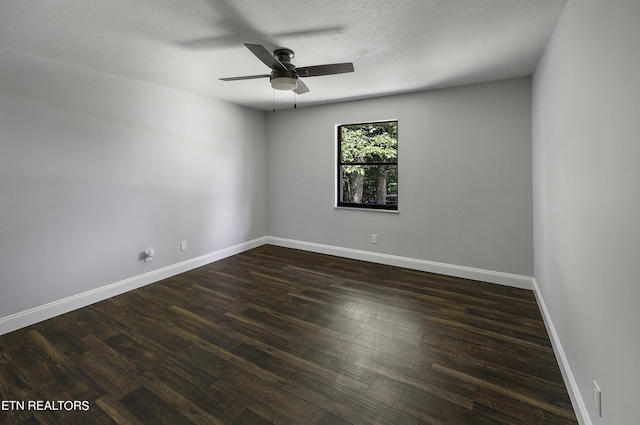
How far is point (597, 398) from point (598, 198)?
2.96ft

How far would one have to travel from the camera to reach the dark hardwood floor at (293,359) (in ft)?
5.48

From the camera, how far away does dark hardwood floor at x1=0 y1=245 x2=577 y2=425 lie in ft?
5.48

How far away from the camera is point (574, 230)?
1.69 metres

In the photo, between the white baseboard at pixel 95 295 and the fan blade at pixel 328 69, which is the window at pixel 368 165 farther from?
the white baseboard at pixel 95 295

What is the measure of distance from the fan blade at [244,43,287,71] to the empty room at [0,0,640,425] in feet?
0.05

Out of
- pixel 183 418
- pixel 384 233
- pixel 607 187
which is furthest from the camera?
pixel 384 233

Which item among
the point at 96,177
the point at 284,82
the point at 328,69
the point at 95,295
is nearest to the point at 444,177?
the point at 328,69

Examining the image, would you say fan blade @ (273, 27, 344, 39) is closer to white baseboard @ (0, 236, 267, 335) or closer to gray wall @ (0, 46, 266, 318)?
gray wall @ (0, 46, 266, 318)

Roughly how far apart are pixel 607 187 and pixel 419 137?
286 cm

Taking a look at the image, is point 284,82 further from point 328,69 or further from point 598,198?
point 598,198

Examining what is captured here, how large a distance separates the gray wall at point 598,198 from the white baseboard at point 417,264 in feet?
4.27

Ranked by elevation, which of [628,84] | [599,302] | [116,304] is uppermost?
[628,84]

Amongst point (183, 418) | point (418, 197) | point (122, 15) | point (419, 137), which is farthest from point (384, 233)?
point (122, 15)

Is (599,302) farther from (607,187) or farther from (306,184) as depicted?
(306,184)
